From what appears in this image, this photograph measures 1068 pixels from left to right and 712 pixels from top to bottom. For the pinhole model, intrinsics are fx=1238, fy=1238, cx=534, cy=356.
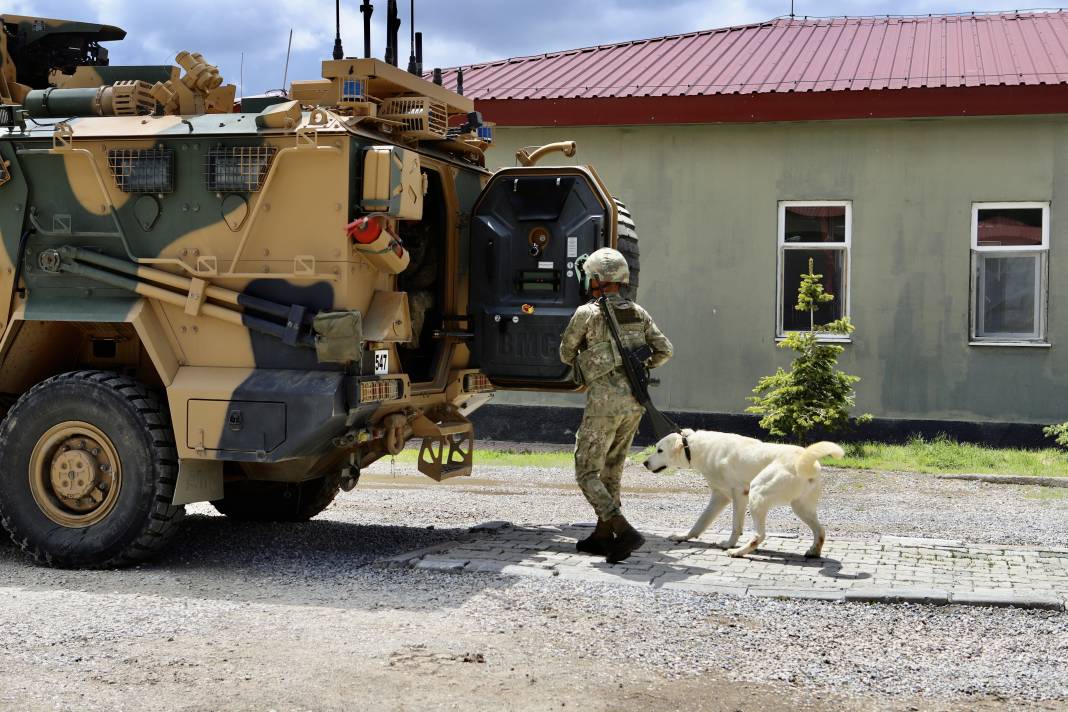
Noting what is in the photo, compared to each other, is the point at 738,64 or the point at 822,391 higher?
the point at 738,64

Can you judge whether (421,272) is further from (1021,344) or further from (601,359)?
(1021,344)

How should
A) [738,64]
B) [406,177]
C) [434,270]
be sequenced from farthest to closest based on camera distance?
[738,64], [434,270], [406,177]

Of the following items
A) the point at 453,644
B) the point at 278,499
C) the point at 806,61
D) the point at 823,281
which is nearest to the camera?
the point at 453,644

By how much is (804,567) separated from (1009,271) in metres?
7.93

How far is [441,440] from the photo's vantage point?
26.7ft

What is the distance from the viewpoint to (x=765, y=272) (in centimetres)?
1447

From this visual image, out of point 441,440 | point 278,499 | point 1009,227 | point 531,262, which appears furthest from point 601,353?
point 1009,227

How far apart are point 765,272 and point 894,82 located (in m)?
2.57

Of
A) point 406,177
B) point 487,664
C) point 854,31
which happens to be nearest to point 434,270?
point 406,177

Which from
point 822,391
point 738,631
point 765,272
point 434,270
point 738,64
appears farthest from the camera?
point 738,64

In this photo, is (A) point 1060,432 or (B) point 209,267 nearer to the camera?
(B) point 209,267

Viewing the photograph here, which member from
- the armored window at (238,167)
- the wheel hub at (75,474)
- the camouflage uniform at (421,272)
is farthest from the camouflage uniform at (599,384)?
the wheel hub at (75,474)

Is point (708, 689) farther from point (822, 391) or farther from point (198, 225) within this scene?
point (822, 391)

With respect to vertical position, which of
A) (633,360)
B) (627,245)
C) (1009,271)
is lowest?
(633,360)
